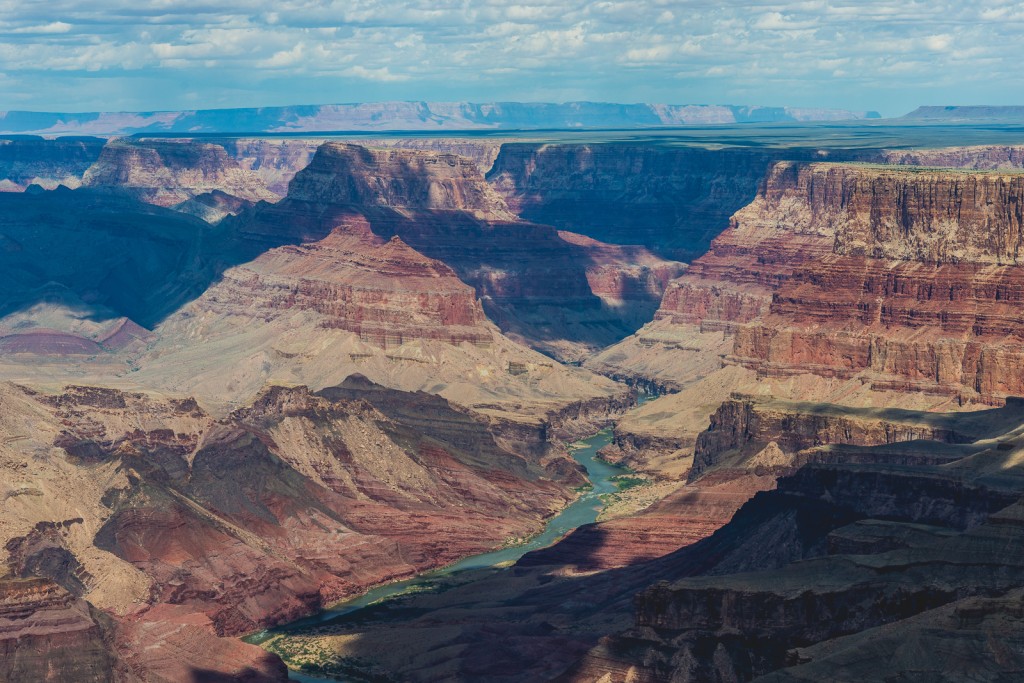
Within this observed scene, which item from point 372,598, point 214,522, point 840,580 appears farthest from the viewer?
point 372,598

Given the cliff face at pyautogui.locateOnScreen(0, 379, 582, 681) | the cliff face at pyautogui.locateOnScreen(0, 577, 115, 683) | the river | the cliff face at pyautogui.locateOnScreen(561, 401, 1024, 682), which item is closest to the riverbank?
the river

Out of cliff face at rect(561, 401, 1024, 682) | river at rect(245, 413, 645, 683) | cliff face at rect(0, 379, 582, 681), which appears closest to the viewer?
cliff face at rect(561, 401, 1024, 682)

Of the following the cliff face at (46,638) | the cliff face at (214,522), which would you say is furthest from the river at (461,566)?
the cliff face at (46,638)

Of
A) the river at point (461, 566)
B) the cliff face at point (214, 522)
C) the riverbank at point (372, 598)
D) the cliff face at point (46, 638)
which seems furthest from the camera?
the river at point (461, 566)

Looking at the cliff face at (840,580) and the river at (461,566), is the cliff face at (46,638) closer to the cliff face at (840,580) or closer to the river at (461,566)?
the river at (461,566)

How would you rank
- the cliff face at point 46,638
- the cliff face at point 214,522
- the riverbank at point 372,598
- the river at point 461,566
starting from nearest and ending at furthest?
the cliff face at point 46,638 → the cliff face at point 214,522 → the riverbank at point 372,598 → the river at point 461,566

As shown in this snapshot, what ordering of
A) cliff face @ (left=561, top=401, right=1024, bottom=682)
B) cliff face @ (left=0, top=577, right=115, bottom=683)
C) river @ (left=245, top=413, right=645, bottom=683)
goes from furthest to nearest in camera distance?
1. river @ (left=245, top=413, right=645, bottom=683)
2. cliff face @ (left=0, top=577, right=115, bottom=683)
3. cliff face @ (left=561, top=401, right=1024, bottom=682)

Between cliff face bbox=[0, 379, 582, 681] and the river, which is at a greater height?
cliff face bbox=[0, 379, 582, 681]

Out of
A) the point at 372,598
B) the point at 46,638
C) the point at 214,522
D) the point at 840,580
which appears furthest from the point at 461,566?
the point at 840,580

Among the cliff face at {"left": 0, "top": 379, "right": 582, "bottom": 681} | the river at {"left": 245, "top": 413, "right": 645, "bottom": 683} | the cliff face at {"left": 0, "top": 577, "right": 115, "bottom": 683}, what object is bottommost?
the river at {"left": 245, "top": 413, "right": 645, "bottom": 683}

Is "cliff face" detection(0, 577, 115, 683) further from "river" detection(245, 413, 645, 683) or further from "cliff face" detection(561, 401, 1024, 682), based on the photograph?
"cliff face" detection(561, 401, 1024, 682)

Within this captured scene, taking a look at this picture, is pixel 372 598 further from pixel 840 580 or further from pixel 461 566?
pixel 840 580

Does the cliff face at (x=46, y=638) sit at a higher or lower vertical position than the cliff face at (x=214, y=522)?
higher
